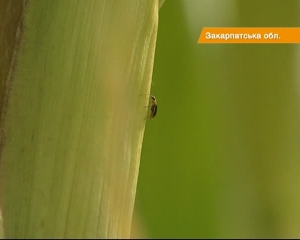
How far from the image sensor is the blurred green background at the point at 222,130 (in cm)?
42

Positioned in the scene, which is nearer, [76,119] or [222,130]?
[76,119]

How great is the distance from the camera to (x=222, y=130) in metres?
0.45

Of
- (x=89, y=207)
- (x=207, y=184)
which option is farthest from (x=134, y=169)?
(x=207, y=184)

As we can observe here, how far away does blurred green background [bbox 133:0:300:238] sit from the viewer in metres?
0.42

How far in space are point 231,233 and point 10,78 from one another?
24 cm

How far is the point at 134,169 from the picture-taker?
0.29m

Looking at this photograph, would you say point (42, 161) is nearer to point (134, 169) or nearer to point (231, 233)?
point (134, 169)

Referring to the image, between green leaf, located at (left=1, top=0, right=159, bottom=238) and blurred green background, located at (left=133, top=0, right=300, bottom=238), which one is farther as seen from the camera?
blurred green background, located at (left=133, top=0, right=300, bottom=238)

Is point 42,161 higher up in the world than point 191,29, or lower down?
lower down

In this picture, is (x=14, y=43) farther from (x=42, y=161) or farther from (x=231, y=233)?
(x=231, y=233)

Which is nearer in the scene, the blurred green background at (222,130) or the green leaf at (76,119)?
the green leaf at (76,119)

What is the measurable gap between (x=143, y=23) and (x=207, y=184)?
0.18 metres

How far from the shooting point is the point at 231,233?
0.42 m

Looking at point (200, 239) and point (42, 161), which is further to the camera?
point (200, 239)
